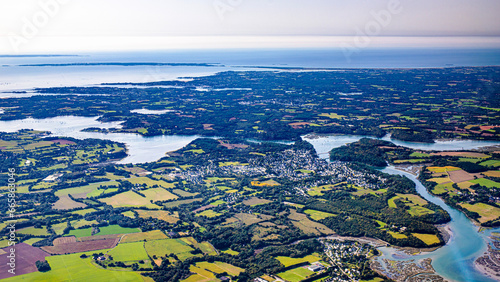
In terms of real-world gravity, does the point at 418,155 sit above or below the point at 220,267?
above

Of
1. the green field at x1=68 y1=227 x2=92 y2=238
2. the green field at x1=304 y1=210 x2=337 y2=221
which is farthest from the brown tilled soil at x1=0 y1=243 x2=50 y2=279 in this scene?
the green field at x1=304 y1=210 x2=337 y2=221

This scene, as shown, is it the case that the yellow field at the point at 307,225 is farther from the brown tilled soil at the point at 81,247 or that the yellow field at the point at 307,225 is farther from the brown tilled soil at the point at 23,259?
the brown tilled soil at the point at 23,259

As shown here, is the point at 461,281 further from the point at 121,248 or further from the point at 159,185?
the point at 159,185

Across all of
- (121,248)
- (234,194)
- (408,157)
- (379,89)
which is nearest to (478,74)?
(379,89)

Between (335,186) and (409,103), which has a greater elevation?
(409,103)

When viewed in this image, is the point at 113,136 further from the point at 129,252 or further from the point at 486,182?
the point at 486,182

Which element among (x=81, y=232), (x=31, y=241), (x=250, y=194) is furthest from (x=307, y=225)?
(x=31, y=241)
